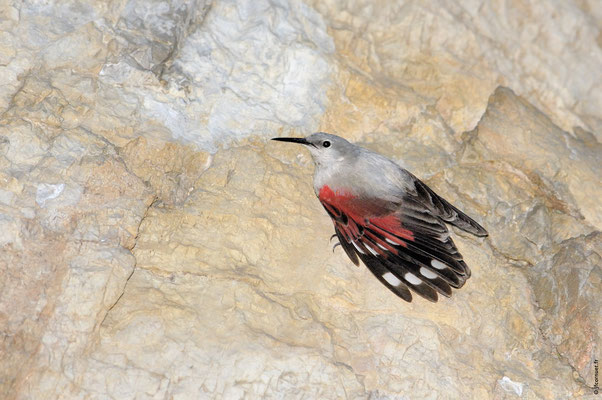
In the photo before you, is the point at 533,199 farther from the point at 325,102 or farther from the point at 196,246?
the point at 196,246

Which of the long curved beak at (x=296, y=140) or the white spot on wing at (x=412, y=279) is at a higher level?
the long curved beak at (x=296, y=140)

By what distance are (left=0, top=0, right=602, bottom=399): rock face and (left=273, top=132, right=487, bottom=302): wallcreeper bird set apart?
0.11 meters

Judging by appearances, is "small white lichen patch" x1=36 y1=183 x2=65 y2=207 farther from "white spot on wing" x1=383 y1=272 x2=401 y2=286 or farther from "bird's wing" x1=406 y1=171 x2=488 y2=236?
"bird's wing" x1=406 y1=171 x2=488 y2=236

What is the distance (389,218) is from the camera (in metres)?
3.54

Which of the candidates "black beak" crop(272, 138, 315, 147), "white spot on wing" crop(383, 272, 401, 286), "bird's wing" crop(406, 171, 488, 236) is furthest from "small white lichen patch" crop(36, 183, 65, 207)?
"bird's wing" crop(406, 171, 488, 236)

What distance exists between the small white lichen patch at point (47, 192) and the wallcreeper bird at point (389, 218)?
134 cm

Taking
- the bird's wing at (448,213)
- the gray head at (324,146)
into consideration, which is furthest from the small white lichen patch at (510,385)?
the gray head at (324,146)

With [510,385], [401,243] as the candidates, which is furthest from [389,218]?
[510,385]

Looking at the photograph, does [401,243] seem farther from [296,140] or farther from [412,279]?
[296,140]

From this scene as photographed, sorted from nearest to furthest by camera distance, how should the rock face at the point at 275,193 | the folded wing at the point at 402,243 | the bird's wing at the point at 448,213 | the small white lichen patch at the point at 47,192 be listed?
the rock face at the point at 275,193, the small white lichen patch at the point at 47,192, the folded wing at the point at 402,243, the bird's wing at the point at 448,213

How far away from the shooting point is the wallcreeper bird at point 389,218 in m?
3.37

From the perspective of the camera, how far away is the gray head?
3.74 m

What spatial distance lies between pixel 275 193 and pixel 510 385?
65.0 inches

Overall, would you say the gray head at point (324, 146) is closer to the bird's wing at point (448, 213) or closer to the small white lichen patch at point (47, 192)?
the bird's wing at point (448, 213)
